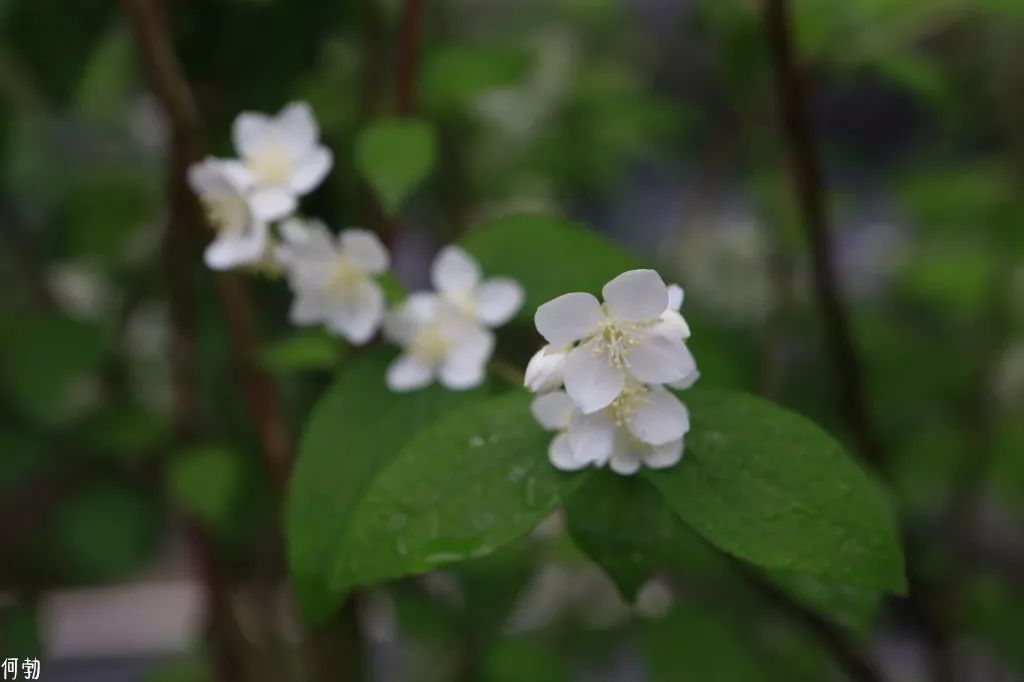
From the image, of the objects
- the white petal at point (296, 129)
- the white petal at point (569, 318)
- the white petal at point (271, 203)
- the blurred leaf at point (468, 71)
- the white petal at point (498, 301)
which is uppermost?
the blurred leaf at point (468, 71)

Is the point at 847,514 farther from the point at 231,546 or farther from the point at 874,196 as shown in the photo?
the point at 874,196

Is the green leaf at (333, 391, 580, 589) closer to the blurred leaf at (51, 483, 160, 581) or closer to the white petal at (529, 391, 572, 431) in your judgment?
the white petal at (529, 391, 572, 431)

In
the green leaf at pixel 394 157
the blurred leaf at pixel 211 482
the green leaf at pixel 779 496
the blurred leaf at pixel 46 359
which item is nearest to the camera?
the green leaf at pixel 779 496

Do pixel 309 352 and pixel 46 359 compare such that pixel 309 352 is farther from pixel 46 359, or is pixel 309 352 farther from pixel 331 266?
pixel 46 359

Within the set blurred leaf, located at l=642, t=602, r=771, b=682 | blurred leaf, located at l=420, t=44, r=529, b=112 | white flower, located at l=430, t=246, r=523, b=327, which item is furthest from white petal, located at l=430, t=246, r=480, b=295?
blurred leaf, located at l=642, t=602, r=771, b=682

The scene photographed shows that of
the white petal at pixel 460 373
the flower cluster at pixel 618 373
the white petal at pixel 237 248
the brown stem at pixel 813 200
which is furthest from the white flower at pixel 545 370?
the brown stem at pixel 813 200

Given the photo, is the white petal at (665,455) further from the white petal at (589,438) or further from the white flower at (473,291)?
the white flower at (473,291)

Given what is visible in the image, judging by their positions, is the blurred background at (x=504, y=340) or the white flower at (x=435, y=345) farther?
the blurred background at (x=504, y=340)
